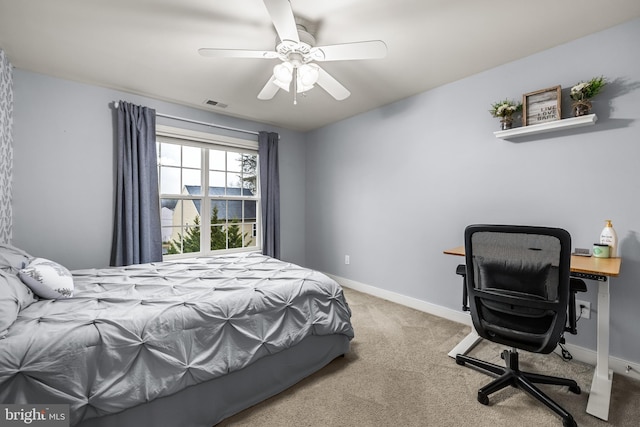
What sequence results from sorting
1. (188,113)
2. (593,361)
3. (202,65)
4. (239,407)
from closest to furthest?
1. (239,407)
2. (593,361)
3. (202,65)
4. (188,113)

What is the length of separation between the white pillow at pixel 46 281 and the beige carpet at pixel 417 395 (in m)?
1.20

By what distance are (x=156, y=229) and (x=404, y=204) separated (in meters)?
2.87

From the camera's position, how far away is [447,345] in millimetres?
2363

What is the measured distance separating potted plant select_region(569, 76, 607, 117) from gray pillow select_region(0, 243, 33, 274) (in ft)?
12.5

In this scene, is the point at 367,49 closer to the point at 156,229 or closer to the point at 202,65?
the point at 202,65

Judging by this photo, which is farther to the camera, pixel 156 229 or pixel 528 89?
pixel 156 229

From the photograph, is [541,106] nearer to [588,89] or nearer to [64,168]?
[588,89]

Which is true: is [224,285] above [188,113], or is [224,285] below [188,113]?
below

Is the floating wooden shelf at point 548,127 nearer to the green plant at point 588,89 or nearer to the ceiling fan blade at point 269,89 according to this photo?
the green plant at point 588,89

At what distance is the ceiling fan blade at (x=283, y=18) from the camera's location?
1.41 m

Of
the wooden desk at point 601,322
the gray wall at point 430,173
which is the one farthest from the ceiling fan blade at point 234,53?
the wooden desk at point 601,322

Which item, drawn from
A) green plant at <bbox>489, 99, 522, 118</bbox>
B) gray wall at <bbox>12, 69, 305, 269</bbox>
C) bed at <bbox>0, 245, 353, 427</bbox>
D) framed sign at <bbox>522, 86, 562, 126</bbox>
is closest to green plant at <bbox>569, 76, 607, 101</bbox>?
framed sign at <bbox>522, 86, 562, 126</bbox>

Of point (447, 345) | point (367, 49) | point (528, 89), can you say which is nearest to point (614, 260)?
point (447, 345)

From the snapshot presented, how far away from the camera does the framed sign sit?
7.09ft
